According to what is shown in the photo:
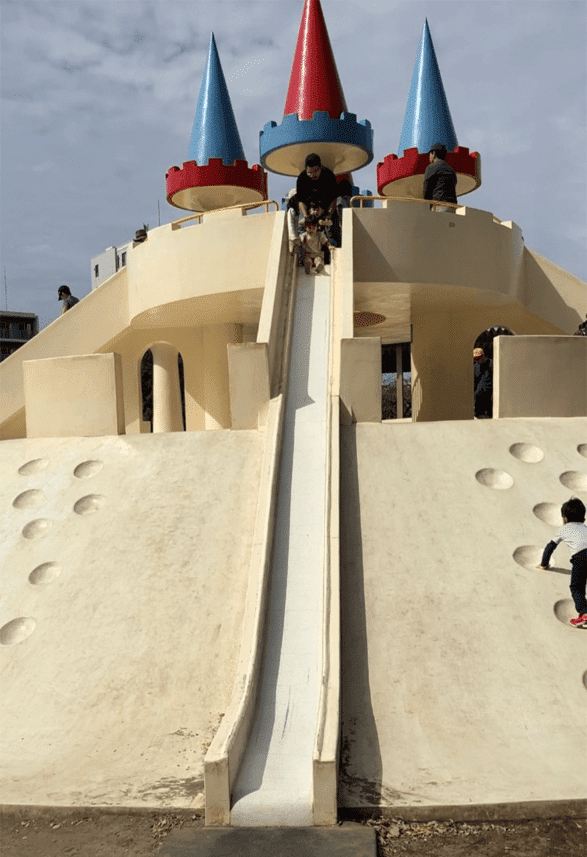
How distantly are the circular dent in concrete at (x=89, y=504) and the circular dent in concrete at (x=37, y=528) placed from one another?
10.9 inches

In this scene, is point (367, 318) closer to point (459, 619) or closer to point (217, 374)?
point (217, 374)

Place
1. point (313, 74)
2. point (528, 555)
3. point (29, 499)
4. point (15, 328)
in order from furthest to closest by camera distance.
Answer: point (15, 328), point (313, 74), point (29, 499), point (528, 555)

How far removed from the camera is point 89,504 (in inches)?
321

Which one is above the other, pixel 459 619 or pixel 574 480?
pixel 574 480

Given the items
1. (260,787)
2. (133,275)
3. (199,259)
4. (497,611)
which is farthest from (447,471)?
(133,275)

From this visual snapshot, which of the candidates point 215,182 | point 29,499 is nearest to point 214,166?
point 215,182

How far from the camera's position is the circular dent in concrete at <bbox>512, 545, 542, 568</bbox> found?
6952 mm

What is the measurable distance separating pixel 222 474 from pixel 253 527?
0.91 metres

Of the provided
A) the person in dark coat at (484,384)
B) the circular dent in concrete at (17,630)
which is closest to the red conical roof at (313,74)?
the person in dark coat at (484,384)

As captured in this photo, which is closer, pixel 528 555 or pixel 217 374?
pixel 528 555

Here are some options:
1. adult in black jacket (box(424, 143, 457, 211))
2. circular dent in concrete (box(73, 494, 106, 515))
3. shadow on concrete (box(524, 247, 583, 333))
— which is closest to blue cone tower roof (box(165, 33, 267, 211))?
adult in black jacket (box(424, 143, 457, 211))

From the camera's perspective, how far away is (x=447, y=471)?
7988 millimetres

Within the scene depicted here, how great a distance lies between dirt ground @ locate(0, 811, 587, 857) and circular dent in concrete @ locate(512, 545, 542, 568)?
245 cm

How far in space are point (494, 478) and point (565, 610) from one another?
5.59 feet
